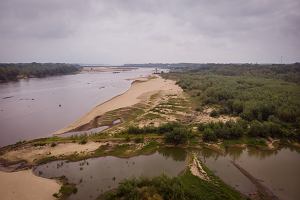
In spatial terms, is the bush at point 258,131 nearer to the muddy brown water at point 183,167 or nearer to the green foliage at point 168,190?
the muddy brown water at point 183,167

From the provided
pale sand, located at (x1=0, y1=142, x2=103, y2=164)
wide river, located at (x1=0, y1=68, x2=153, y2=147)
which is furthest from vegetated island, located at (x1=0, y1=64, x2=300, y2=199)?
wide river, located at (x1=0, y1=68, x2=153, y2=147)

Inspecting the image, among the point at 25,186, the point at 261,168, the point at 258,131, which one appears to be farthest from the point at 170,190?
the point at 258,131

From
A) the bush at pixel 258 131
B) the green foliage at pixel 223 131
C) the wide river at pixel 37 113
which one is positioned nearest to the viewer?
the green foliage at pixel 223 131

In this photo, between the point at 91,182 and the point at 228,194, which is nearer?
the point at 228,194

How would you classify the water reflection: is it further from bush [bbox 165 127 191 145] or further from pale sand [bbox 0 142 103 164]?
pale sand [bbox 0 142 103 164]

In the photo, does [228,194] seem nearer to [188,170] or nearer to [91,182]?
[188,170]

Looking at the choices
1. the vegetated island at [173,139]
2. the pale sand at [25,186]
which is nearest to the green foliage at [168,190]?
the vegetated island at [173,139]

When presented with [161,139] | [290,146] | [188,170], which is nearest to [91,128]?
[161,139]
